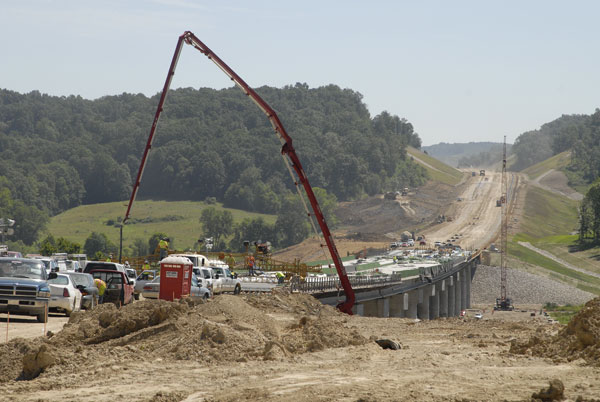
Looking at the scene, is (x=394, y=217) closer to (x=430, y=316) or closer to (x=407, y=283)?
(x=430, y=316)

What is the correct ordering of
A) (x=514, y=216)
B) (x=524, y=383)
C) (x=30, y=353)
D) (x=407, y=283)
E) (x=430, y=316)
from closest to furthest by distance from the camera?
(x=524, y=383) < (x=30, y=353) < (x=407, y=283) < (x=430, y=316) < (x=514, y=216)

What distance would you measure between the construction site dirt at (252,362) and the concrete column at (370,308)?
135 feet

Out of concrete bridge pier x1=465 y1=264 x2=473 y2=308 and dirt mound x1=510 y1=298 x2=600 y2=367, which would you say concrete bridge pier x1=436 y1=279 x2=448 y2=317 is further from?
dirt mound x1=510 y1=298 x2=600 y2=367

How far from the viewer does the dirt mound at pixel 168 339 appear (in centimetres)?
1800

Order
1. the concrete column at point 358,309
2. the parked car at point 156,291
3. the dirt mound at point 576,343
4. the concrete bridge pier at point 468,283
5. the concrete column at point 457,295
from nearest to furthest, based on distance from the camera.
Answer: the dirt mound at point 576,343
the parked car at point 156,291
the concrete column at point 358,309
the concrete column at point 457,295
the concrete bridge pier at point 468,283

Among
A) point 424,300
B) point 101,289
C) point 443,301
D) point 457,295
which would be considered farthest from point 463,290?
point 101,289

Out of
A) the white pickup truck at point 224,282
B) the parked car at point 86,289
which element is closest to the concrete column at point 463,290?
the white pickup truck at point 224,282

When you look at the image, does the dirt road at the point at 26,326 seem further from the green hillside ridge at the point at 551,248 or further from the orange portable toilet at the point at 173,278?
the green hillside ridge at the point at 551,248

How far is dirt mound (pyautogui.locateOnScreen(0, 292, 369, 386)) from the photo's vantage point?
18.0 m

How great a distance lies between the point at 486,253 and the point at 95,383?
12809cm

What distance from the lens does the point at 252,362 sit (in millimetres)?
18688

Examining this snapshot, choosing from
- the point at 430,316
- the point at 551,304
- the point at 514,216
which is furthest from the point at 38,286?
the point at 514,216

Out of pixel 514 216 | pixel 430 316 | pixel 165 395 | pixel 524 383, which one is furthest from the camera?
pixel 514 216

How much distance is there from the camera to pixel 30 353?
17.6m
